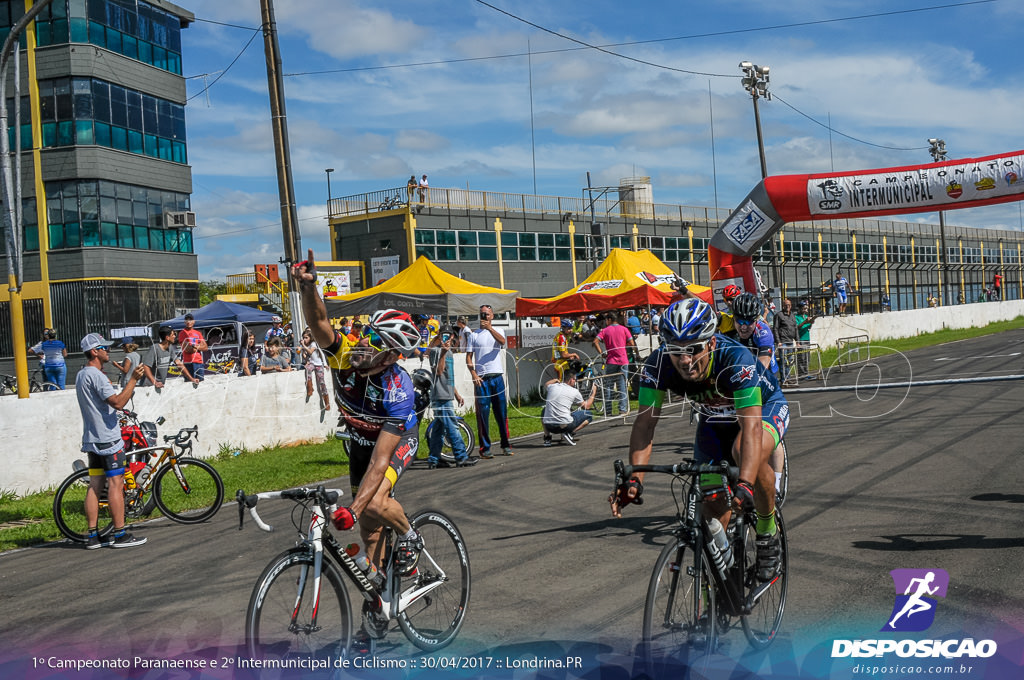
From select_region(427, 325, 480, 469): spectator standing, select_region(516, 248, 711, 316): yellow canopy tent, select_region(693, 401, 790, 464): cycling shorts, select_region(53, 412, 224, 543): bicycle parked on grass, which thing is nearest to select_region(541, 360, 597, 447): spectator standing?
select_region(427, 325, 480, 469): spectator standing

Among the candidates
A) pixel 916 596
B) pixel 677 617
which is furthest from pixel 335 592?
pixel 916 596

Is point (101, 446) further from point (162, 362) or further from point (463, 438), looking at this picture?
point (162, 362)

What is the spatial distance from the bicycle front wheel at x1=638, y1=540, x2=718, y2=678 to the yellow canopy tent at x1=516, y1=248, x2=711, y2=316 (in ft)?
54.9

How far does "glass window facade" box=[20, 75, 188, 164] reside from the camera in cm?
3316

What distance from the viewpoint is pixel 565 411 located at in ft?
46.1

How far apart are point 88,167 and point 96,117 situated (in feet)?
6.49

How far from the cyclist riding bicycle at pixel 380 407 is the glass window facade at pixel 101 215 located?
31987 millimetres

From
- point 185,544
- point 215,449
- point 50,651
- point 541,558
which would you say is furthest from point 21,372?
point 541,558

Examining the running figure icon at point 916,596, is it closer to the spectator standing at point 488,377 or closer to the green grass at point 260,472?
the green grass at point 260,472

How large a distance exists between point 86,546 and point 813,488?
736 cm

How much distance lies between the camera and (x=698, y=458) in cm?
550

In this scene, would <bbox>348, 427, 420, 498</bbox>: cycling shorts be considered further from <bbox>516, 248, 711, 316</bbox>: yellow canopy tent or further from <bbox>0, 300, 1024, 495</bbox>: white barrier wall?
<bbox>516, 248, 711, 316</bbox>: yellow canopy tent

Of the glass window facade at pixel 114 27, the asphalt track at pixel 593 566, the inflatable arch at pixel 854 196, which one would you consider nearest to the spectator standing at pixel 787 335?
the inflatable arch at pixel 854 196

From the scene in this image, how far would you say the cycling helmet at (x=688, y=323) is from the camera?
4.70 metres
